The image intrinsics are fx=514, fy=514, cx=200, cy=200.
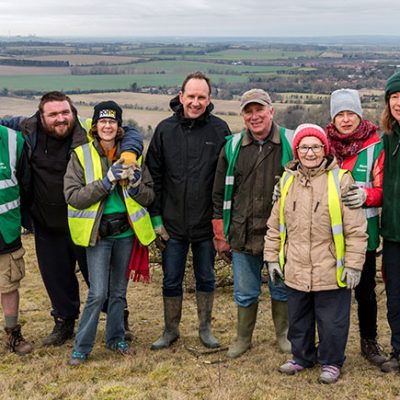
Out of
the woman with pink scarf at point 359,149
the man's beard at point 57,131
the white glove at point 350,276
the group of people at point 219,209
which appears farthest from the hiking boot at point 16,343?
the woman with pink scarf at point 359,149

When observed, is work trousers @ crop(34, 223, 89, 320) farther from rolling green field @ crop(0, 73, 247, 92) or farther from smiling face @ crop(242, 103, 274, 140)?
rolling green field @ crop(0, 73, 247, 92)

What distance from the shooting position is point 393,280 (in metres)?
4.44

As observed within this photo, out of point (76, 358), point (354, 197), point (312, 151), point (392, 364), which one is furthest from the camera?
point (76, 358)

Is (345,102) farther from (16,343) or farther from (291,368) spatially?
(16,343)

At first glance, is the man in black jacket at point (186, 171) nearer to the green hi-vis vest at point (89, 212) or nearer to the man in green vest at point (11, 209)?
the green hi-vis vest at point (89, 212)

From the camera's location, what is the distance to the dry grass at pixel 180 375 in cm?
433

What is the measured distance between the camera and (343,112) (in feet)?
14.0

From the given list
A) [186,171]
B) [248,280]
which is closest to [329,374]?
[248,280]

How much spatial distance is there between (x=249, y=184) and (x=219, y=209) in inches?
15.8

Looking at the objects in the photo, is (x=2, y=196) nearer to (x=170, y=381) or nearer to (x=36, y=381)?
(x=36, y=381)

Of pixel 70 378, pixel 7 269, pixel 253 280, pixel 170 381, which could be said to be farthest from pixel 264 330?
pixel 7 269

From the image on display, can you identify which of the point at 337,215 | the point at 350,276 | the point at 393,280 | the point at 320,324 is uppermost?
the point at 337,215

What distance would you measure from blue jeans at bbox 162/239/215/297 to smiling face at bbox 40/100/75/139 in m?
1.49

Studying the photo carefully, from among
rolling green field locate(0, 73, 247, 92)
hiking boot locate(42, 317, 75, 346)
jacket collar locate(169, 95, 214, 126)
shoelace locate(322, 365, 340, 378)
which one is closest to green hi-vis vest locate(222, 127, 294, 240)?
jacket collar locate(169, 95, 214, 126)
